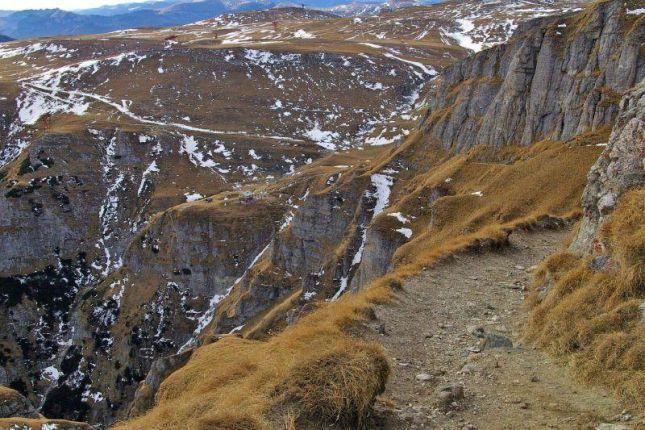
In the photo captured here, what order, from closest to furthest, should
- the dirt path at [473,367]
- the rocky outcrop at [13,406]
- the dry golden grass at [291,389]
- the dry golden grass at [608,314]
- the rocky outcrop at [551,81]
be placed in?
the dry golden grass at [291,389] → the dirt path at [473,367] → the dry golden grass at [608,314] → the rocky outcrop at [13,406] → the rocky outcrop at [551,81]

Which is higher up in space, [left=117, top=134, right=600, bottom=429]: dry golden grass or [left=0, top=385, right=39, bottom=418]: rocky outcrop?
[left=117, top=134, right=600, bottom=429]: dry golden grass

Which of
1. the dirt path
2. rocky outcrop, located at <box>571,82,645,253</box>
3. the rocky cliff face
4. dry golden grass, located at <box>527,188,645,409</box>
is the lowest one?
the rocky cliff face

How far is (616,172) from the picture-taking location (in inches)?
663

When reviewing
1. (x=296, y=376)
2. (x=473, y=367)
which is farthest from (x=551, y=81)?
(x=296, y=376)

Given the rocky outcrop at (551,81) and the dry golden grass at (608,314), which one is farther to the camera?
the rocky outcrop at (551,81)

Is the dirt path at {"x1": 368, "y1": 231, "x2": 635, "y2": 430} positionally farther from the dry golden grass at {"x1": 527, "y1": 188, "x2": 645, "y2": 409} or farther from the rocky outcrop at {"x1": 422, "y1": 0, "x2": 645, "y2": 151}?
the rocky outcrop at {"x1": 422, "y1": 0, "x2": 645, "y2": 151}

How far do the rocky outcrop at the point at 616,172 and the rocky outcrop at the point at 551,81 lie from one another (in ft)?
136

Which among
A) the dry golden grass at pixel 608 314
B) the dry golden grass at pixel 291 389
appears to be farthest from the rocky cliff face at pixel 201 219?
the dry golden grass at pixel 291 389

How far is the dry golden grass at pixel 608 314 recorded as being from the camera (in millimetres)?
10703

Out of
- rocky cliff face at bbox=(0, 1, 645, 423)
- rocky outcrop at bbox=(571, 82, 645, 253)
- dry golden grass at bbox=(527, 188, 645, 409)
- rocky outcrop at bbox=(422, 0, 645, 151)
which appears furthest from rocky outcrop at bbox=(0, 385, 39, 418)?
rocky outcrop at bbox=(422, 0, 645, 151)

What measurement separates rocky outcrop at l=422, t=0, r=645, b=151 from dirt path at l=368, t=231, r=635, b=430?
1794 inches

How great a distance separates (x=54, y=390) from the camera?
430 feet

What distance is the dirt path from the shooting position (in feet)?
34.1

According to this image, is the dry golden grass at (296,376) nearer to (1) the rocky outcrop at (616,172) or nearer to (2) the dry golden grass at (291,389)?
(2) the dry golden grass at (291,389)
